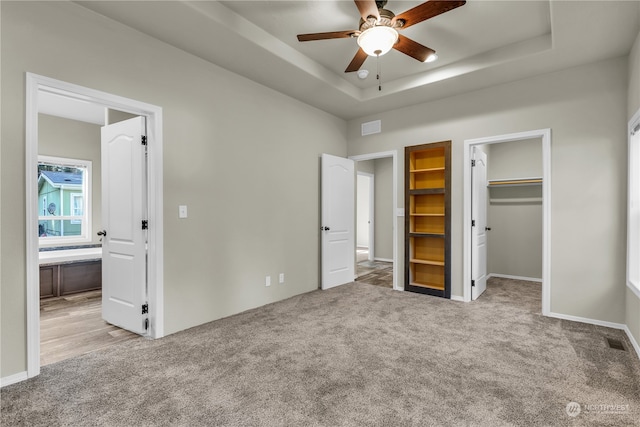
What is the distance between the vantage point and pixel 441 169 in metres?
4.50

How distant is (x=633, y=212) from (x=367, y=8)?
124 inches

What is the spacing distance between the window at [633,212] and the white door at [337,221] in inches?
132

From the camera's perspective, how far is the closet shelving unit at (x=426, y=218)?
14.8ft

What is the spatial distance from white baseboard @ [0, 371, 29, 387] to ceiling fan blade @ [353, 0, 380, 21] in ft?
11.5

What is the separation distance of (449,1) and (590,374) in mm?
2867

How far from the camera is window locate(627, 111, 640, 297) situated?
2887mm

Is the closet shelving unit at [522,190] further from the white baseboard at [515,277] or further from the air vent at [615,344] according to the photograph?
the air vent at [615,344]

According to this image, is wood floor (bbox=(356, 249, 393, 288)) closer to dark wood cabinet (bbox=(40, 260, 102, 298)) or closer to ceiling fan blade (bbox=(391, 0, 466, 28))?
ceiling fan blade (bbox=(391, 0, 466, 28))

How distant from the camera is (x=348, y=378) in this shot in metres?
2.25

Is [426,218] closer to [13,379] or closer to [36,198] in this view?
[36,198]

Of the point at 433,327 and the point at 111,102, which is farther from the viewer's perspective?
the point at 433,327

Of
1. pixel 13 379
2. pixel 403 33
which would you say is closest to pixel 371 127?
pixel 403 33

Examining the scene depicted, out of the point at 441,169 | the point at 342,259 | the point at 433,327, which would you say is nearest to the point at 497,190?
the point at 441,169

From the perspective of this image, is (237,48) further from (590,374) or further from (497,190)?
(497,190)
